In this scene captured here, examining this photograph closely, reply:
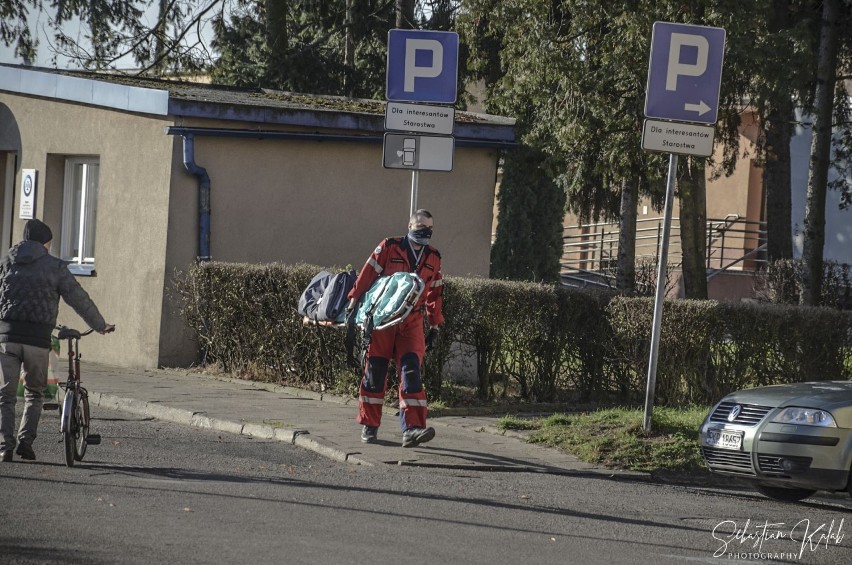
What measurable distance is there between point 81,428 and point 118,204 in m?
7.91

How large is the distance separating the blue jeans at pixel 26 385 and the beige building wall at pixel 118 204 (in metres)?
6.45

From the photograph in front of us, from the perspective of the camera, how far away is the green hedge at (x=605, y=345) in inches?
488

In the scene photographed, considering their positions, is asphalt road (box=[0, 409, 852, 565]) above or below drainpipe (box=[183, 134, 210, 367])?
below

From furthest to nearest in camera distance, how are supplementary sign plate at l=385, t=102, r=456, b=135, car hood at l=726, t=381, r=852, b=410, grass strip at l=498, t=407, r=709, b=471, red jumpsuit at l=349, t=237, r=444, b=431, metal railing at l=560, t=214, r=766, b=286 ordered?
metal railing at l=560, t=214, r=766, b=286 → supplementary sign plate at l=385, t=102, r=456, b=135 → red jumpsuit at l=349, t=237, r=444, b=431 → grass strip at l=498, t=407, r=709, b=471 → car hood at l=726, t=381, r=852, b=410

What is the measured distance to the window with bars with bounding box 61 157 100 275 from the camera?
17.4 metres

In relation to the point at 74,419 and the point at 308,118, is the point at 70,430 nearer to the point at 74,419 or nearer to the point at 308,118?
the point at 74,419

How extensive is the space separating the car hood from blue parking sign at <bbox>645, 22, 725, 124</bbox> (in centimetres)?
248

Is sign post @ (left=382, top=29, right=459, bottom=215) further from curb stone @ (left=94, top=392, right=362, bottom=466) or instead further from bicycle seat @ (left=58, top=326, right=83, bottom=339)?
bicycle seat @ (left=58, top=326, right=83, bottom=339)

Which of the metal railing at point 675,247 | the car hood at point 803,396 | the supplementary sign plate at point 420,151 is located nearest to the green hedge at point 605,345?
the supplementary sign plate at point 420,151

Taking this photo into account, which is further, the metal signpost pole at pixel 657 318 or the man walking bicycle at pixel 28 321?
the metal signpost pole at pixel 657 318

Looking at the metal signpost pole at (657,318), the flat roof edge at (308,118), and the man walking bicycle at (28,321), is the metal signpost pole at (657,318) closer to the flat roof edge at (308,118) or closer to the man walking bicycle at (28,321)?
the man walking bicycle at (28,321)

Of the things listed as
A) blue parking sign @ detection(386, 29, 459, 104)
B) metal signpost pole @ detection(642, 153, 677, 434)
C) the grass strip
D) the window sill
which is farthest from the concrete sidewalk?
blue parking sign @ detection(386, 29, 459, 104)

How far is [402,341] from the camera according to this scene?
10.4 m
